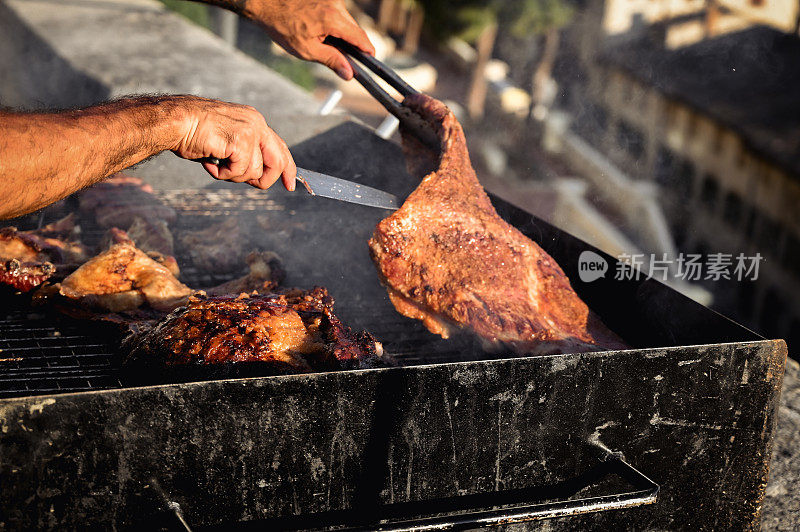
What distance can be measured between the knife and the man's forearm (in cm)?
62

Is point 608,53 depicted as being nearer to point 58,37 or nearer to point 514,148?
point 514,148

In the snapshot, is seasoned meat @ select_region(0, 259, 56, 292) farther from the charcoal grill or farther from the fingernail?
the fingernail

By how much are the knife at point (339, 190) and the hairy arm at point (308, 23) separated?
1.09m

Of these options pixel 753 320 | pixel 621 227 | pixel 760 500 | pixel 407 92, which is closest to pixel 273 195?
pixel 407 92

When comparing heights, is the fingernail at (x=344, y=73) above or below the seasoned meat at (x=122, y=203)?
above

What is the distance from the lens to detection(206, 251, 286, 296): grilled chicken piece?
3453 mm

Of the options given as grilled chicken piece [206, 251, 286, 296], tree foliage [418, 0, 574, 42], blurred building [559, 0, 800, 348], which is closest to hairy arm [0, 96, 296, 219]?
grilled chicken piece [206, 251, 286, 296]

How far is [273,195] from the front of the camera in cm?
494

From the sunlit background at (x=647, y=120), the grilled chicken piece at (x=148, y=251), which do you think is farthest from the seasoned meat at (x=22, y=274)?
the sunlit background at (x=647, y=120)

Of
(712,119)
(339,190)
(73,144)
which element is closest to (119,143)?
(73,144)

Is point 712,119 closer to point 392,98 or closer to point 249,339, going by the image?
point 392,98

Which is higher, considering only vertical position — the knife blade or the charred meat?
the knife blade

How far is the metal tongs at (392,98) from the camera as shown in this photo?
371cm

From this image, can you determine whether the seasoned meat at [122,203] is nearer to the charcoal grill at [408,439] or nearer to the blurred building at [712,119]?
the charcoal grill at [408,439]
